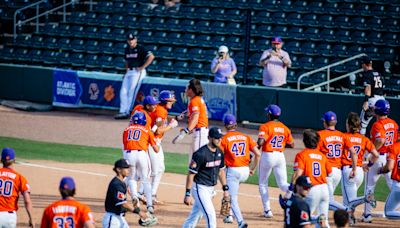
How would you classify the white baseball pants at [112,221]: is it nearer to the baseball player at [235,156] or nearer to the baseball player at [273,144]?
the baseball player at [235,156]

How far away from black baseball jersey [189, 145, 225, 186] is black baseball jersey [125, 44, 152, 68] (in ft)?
40.5

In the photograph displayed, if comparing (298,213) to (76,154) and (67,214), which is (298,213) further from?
(76,154)

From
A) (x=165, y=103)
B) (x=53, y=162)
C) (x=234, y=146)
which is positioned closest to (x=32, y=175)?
(x=53, y=162)

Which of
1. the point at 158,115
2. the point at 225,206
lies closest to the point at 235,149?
the point at 225,206

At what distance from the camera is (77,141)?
2505cm

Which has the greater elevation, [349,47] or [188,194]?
[349,47]

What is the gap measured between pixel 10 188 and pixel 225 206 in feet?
13.1

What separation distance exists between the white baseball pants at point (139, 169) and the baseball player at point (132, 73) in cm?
1027

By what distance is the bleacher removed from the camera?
Result: 27938 mm

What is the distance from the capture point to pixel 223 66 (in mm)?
26094

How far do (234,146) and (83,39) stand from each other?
17.3 m

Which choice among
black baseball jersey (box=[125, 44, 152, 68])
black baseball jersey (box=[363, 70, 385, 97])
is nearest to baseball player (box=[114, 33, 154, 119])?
black baseball jersey (box=[125, 44, 152, 68])

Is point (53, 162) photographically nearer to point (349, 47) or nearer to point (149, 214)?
point (149, 214)

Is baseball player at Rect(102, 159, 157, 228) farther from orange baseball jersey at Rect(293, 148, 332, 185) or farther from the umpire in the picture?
orange baseball jersey at Rect(293, 148, 332, 185)
